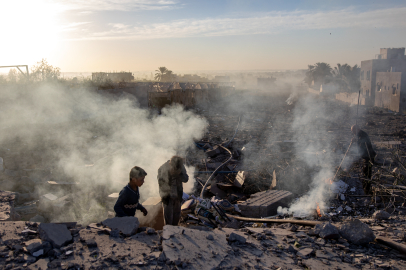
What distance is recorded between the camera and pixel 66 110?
1207cm

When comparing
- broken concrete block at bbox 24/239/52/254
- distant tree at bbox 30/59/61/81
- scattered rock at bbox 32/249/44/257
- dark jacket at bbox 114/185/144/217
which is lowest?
scattered rock at bbox 32/249/44/257

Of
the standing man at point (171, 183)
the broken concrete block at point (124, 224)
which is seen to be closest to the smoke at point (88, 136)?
the standing man at point (171, 183)

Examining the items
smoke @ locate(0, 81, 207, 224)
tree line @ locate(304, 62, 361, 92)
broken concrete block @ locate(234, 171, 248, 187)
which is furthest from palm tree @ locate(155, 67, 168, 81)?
broken concrete block @ locate(234, 171, 248, 187)

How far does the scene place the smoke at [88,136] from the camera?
6.75m

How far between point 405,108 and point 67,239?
28.3m

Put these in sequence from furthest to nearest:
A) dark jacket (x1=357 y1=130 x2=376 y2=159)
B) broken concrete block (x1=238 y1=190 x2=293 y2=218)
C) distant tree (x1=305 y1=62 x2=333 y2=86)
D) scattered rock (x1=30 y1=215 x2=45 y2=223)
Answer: distant tree (x1=305 y1=62 x2=333 y2=86) → dark jacket (x1=357 y1=130 x2=376 y2=159) → broken concrete block (x1=238 y1=190 x2=293 y2=218) → scattered rock (x1=30 y1=215 x2=45 y2=223)

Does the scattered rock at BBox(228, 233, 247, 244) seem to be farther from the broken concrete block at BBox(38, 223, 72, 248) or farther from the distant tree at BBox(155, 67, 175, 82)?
the distant tree at BBox(155, 67, 175, 82)

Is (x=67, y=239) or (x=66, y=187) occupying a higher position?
(x=67, y=239)

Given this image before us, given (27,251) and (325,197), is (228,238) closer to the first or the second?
(27,251)

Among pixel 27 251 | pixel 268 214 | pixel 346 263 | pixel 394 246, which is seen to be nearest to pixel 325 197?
pixel 268 214

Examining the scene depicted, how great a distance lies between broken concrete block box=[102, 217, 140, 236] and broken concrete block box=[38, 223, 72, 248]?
0.45 m

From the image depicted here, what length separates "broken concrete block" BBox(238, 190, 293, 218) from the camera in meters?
5.12

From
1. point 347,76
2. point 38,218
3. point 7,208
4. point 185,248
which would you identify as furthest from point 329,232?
point 347,76

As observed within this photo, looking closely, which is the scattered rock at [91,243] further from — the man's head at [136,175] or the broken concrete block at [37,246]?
the man's head at [136,175]
